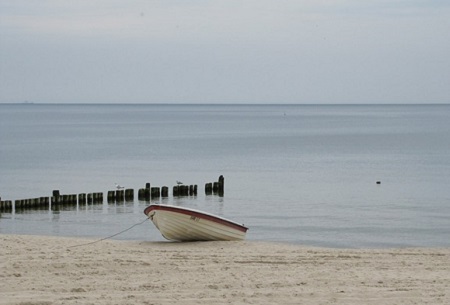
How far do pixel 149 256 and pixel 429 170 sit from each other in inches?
→ 1695

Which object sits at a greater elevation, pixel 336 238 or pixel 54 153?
pixel 54 153

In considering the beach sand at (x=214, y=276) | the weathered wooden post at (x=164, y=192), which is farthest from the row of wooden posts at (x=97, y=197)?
the beach sand at (x=214, y=276)

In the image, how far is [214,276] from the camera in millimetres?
15469

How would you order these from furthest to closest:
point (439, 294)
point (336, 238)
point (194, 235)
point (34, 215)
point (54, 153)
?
1. point (54, 153)
2. point (34, 215)
3. point (336, 238)
4. point (194, 235)
5. point (439, 294)

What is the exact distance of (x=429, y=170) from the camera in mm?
58219

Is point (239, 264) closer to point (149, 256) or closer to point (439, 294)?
point (149, 256)

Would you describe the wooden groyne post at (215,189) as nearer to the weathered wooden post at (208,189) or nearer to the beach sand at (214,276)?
the weathered wooden post at (208,189)

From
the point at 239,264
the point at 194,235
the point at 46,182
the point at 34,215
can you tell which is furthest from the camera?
the point at 46,182

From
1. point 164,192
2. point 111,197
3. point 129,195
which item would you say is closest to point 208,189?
point 164,192

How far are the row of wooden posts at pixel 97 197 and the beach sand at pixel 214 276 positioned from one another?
43.4 ft

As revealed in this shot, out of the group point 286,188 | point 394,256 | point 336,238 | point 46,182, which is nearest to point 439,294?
point 394,256

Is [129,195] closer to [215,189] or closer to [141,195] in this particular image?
[141,195]

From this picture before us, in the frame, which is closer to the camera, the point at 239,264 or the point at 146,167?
the point at 239,264

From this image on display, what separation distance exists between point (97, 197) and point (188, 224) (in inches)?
591
